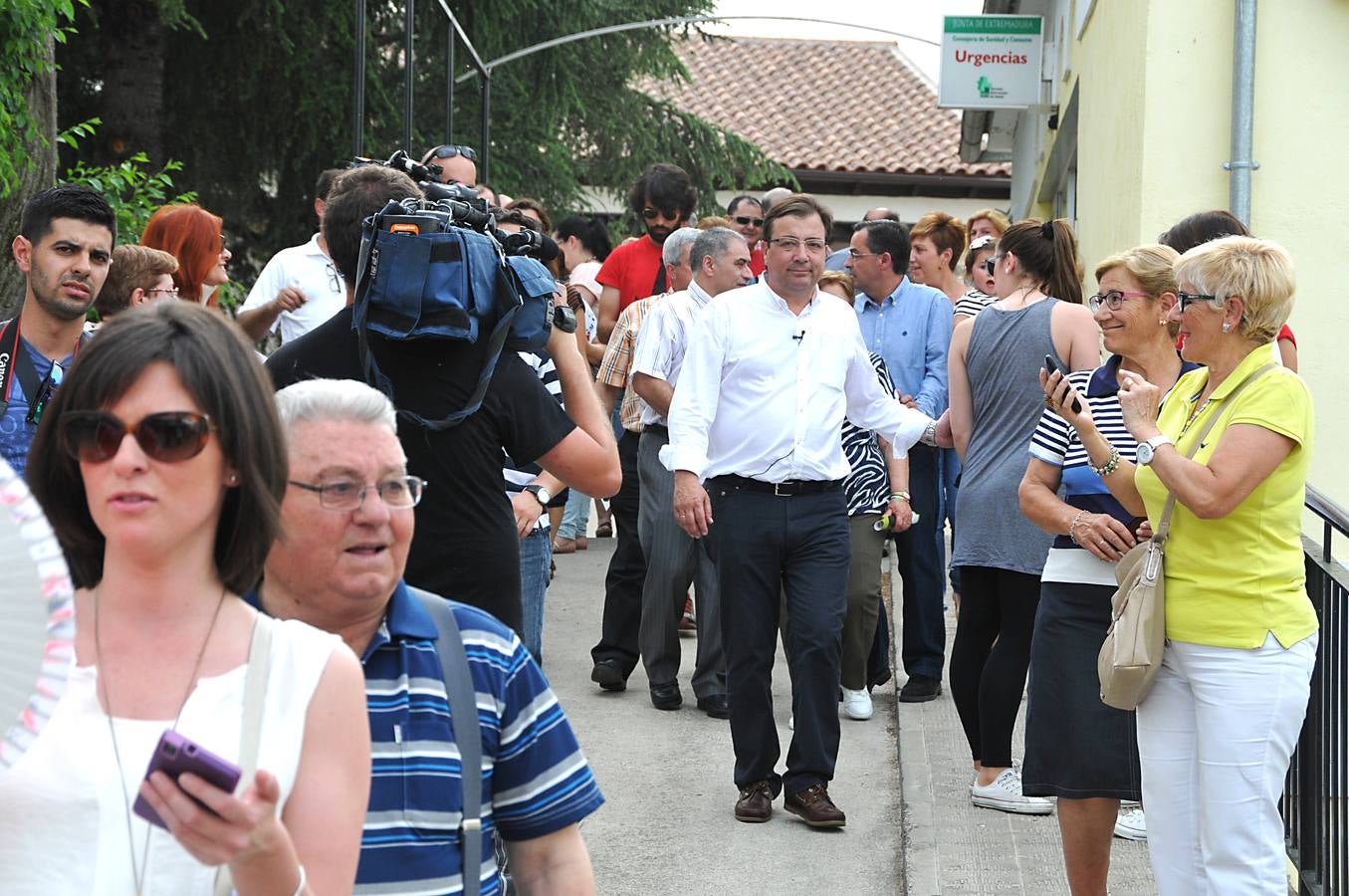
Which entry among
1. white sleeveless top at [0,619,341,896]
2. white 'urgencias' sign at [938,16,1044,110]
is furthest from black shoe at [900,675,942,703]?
white 'urgencias' sign at [938,16,1044,110]

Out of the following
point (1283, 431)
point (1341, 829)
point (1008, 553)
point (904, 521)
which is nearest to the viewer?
point (1283, 431)

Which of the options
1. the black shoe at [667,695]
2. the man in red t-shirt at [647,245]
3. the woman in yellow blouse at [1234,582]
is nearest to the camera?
the woman in yellow blouse at [1234,582]

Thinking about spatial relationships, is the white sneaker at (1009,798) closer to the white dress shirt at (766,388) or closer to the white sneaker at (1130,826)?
the white sneaker at (1130,826)

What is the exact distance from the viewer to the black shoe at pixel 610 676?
8.32 m

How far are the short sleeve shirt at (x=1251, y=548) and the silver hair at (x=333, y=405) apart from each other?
2.26 meters

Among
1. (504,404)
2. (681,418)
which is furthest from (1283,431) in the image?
(681,418)

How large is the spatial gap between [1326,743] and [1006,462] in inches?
68.4

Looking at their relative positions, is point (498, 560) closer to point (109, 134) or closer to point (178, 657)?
point (178, 657)

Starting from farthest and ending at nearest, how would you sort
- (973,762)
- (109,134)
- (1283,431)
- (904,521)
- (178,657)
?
(109,134) → (904,521) → (973,762) → (1283,431) → (178,657)

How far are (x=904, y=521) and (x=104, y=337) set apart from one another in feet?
18.4

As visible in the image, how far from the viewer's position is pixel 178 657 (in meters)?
2.00

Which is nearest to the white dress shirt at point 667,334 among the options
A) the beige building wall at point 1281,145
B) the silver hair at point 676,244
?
the silver hair at point 676,244

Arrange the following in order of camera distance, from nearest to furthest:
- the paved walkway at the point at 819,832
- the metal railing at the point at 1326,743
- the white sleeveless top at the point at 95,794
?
the white sleeveless top at the point at 95,794, the metal railing at the point at 1326,743, the paved walkway at the point at 819,832

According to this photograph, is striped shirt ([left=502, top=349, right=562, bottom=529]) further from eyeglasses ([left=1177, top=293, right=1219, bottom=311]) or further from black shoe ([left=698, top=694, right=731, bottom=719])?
black shoe ([left=698, top=694, right=731, bottom=719])
